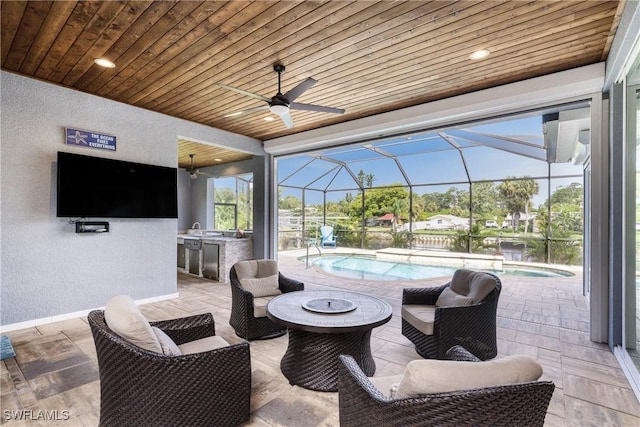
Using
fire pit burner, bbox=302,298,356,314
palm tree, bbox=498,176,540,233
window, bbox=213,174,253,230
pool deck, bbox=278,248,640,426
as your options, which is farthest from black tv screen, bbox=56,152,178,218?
palm tree, bbox=498,176,540,233

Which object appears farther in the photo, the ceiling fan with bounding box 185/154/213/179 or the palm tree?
the palm tree

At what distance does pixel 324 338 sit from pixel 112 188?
3.70 meters

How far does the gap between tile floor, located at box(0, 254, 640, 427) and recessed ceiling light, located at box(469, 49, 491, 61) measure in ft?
9.84

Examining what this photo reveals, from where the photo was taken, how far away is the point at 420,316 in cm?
285

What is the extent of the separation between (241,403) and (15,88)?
4.34 meters

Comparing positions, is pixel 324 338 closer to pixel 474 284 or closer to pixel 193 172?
pixel 474 284

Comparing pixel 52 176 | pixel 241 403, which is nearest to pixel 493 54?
pixel 241 403

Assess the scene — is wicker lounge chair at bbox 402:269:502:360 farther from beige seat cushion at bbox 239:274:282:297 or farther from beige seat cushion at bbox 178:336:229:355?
beige seat cushion at bbox 178:336:229:355

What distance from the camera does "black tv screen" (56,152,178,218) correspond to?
379 cm

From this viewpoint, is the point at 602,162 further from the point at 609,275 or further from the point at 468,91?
the point at 468,91

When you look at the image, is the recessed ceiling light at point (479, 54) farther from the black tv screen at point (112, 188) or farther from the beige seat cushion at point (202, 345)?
the black tv screen at point (112, 188)

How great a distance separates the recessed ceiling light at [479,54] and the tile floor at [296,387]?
Answer: 3.00 m

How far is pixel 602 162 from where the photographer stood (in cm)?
319

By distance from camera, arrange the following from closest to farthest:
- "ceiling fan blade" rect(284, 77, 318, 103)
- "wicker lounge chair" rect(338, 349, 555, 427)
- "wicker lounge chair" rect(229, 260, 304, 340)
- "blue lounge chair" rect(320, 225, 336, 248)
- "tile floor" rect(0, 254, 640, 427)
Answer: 1. "wicker lounge chair" rect(338, 349, 555, 427)
2. "tile floor" rect(0, 254, 640, 427)
3. "ceiling fan blade" rect(284, 77, 318, 103)
4. "wicker lounge chair" rect(229, 260, 304, 340)
5. "blue lounge chair" rect(320, 225, 336, 248)
